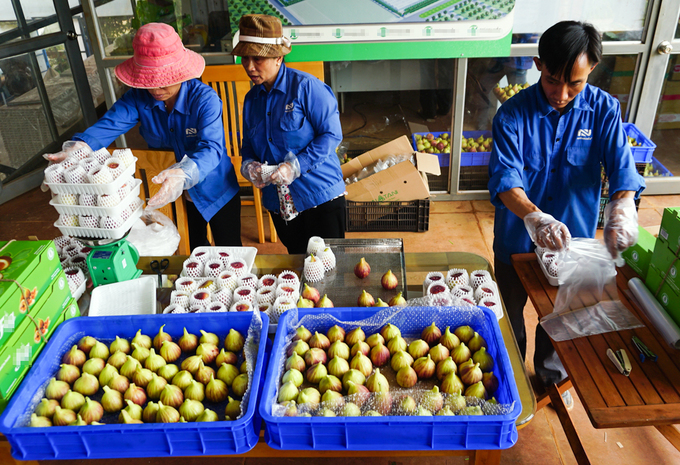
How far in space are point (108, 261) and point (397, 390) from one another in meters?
1.19

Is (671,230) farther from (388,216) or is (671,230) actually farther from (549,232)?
(388,216)

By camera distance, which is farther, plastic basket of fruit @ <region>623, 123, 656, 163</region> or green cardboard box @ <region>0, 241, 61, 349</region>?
plastic basket of fruit @ <region>623, 123, 656, 163</region>

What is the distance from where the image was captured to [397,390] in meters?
1.41

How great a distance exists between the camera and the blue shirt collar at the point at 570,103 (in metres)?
1.95

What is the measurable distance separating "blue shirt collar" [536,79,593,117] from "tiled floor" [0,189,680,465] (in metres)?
1.25

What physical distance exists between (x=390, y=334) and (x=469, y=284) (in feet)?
1.52

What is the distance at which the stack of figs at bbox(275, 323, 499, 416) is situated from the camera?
4.36 feet

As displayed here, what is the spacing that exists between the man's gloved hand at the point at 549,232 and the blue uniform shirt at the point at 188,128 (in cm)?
146

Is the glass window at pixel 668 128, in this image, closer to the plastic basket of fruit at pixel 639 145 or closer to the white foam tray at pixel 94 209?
the plastic basket of fruit at pixel 639 145

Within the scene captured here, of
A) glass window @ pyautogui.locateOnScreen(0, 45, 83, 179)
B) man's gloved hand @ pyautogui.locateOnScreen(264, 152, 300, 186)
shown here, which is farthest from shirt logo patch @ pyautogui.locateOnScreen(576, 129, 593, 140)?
glass window @ pyautogui.locateOnScreen(0, 45, 83, 179)

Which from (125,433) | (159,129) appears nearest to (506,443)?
(125,433)

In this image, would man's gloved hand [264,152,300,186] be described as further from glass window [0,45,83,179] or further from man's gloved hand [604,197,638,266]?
glass window [0,45,83,179]

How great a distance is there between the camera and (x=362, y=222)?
4.12 m

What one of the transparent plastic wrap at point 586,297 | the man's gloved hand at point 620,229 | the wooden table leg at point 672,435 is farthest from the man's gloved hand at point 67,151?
the wooden table leg at point 672,435
